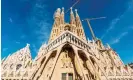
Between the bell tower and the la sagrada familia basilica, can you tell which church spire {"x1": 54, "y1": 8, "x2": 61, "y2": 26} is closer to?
the bell tower

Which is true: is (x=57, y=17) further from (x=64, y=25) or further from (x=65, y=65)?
(x=65, y=65)

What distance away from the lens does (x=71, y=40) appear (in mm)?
26125

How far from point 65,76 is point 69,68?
151cm

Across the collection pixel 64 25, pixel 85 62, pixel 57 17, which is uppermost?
pixel 57 17

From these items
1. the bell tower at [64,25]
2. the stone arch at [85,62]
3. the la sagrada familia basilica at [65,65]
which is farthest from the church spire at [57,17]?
the stone arch at [85,62]

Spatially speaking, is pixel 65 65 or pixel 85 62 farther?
pixel 85 62

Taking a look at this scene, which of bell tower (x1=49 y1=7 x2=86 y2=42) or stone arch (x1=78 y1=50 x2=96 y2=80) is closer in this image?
stone arch (x1=78 y1=50 x2=96 y2=80)

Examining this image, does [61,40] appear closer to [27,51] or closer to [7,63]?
[7,63]

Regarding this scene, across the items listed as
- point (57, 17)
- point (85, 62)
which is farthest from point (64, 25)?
point (85, 62)

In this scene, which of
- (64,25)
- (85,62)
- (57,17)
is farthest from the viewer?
(57,17)

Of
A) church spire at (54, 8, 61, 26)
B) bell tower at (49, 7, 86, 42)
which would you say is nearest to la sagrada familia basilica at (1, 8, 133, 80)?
bell tower at (49, 7, 86, 42)

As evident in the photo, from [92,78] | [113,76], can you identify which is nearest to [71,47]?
[92,78]

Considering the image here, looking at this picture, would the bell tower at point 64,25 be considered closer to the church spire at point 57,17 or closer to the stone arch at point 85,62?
the church spire at point 57,17

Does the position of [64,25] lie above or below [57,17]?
below
